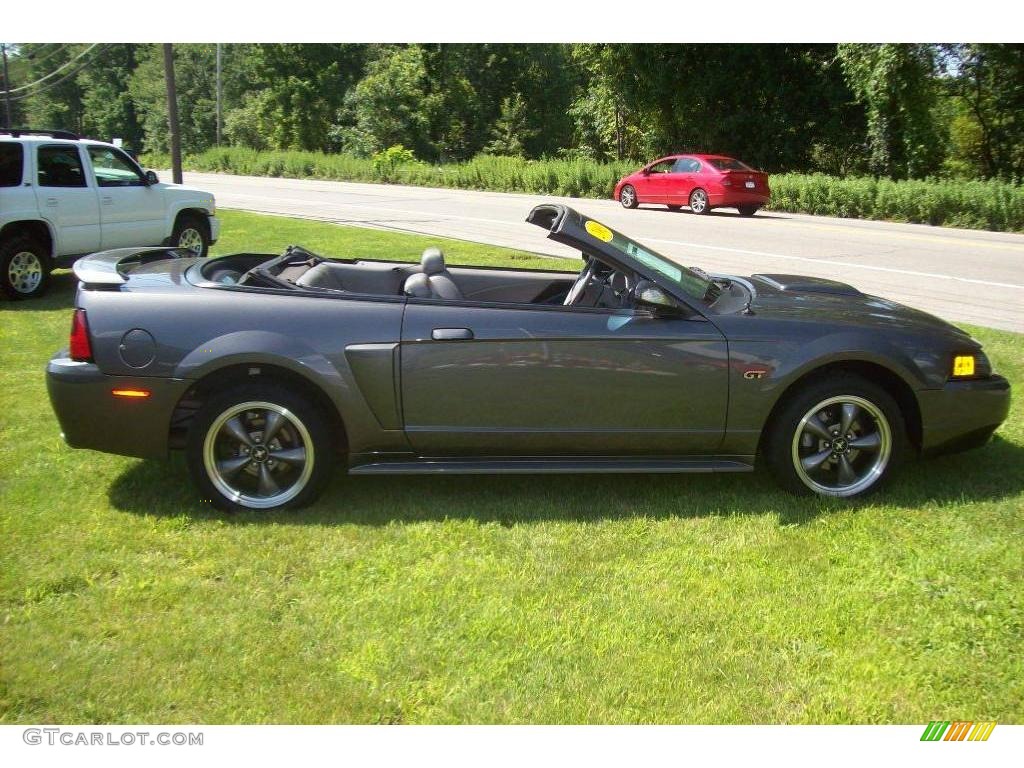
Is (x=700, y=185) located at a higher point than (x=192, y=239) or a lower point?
higher

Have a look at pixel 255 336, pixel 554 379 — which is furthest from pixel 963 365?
pixel 255 336

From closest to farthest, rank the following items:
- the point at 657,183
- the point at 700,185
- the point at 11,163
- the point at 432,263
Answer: the point at 432,263, the point at 11,163, the point at 700,185, the point at 657,183

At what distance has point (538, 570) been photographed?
393 cm

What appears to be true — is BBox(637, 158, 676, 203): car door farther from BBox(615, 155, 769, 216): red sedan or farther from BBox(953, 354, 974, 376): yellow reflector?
BBox(953, 354, 974, 376): yellow reflector

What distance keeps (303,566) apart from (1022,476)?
3.66 m

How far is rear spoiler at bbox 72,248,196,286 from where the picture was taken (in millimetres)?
4609

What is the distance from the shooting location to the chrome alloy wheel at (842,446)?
455 centimetres

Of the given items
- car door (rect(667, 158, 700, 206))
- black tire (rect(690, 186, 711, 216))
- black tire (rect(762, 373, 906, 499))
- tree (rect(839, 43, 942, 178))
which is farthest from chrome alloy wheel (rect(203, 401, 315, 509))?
tree (rect(839, 43, 942, 178))

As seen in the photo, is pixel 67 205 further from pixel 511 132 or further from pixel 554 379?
pixel 511 132

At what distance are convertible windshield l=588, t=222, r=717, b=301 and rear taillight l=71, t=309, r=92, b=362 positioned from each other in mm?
2487

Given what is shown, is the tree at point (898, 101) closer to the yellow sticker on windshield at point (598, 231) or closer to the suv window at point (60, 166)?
the suv window at point (60, 166)

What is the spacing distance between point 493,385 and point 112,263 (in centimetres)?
221

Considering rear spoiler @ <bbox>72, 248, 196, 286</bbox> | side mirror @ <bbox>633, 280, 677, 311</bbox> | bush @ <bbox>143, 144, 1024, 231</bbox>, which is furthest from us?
bush @ <bbox>143, 144, 1024, 231</bbox>

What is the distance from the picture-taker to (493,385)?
173 inches
